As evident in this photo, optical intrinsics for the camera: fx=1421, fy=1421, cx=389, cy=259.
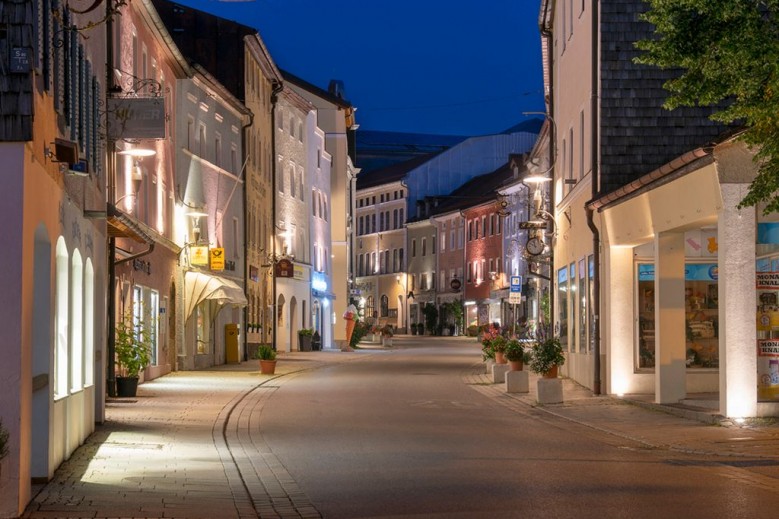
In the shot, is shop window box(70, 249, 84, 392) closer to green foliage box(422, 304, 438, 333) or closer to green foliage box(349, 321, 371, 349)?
green foliage box(349, 321, 371, 349)

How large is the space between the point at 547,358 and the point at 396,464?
11.4 m

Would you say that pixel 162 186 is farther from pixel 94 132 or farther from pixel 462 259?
pixel 462 259

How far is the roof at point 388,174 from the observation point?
121m

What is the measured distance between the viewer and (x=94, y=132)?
1781 cm

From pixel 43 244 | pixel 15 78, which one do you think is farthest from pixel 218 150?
pixel 15 78

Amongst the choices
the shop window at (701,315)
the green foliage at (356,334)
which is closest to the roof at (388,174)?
the green foliage at (356,334)

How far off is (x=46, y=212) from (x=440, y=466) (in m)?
5.35

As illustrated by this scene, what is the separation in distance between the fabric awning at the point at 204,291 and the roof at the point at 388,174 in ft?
250

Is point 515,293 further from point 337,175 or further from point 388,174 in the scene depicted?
point 388,174

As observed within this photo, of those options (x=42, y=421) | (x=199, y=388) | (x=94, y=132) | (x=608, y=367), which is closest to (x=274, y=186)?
(x=199, y=388)

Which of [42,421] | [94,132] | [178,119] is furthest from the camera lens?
[178,119]

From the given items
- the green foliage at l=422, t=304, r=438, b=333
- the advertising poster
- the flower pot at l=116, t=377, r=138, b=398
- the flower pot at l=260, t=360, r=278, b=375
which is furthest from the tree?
the green foliage at l=422, t=304, r=438, b=333

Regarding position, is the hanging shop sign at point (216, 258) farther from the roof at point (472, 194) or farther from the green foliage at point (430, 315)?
the green foliage at point (430, 315)

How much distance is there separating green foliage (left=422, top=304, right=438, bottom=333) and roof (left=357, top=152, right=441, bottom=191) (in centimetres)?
1127
